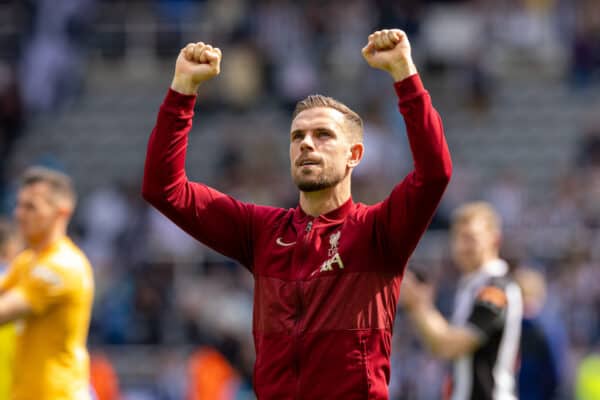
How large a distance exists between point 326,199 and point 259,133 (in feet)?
37.8

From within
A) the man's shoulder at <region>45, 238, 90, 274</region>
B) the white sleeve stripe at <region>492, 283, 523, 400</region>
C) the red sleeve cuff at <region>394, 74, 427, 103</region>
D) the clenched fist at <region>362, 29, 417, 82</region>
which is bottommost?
the white sleeve stripe at <region>492, 283, 523, 400</region>

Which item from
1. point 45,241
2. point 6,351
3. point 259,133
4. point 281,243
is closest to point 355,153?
point 281,243

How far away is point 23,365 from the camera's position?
21.5 ft

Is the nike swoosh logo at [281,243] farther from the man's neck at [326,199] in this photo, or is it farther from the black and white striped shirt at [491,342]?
the black and white striped shirt at [491,342]

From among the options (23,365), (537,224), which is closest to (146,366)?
(537,224)

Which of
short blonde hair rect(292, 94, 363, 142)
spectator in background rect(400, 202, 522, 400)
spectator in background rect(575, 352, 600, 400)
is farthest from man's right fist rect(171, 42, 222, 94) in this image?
spectator in background rect(575, 352, 600, 400)

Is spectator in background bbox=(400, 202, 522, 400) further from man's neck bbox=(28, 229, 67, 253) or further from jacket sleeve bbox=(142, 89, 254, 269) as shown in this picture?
man's neck bbox=(28, 229, 67, 253)

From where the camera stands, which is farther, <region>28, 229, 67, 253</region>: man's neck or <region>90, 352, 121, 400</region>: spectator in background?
<region>90, 352, 121, 400</region>: spectator in background

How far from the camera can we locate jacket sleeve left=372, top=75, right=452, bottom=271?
4.77 m

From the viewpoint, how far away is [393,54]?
484cm

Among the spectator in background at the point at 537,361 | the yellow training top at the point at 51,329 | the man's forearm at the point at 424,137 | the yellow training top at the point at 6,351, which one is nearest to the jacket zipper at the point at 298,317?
the man's forearm at the point at 424,137

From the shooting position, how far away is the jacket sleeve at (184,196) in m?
5.15

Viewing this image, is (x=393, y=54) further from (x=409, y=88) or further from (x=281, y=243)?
(x=281, y=243)

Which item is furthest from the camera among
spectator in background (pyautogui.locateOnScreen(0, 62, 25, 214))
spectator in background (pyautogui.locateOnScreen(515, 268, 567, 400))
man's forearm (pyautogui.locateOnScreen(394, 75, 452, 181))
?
spectator in background (pyautogui.locateOnScreen(0, 62, 25, 214))
